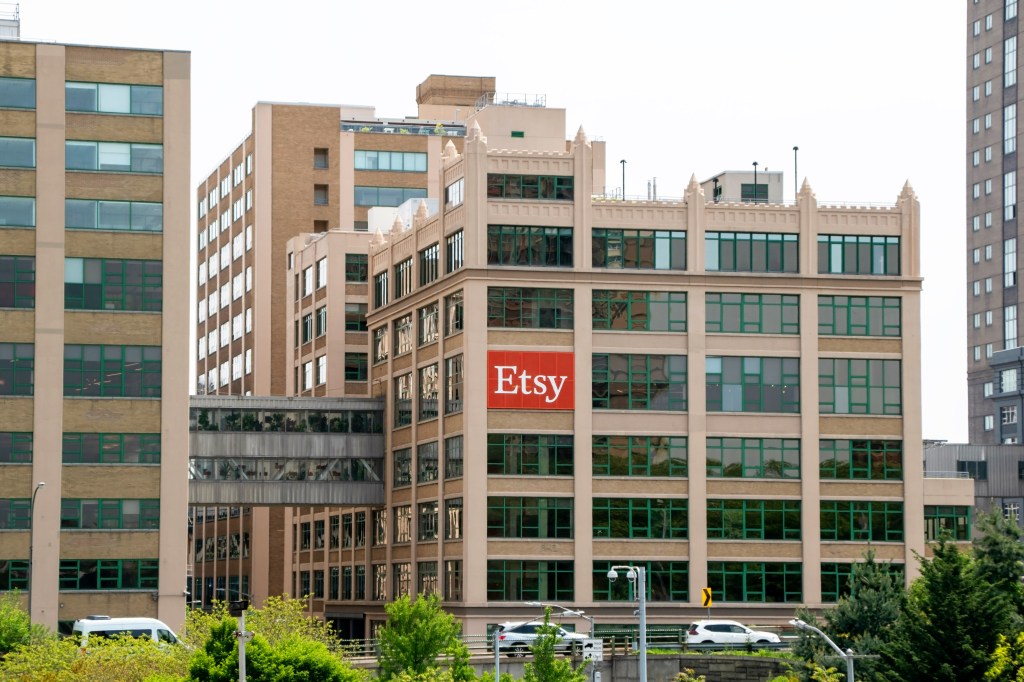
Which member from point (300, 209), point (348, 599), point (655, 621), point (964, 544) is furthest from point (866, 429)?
point (300, 209)

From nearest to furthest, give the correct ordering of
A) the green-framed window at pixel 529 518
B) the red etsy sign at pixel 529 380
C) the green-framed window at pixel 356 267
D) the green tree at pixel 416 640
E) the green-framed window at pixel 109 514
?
the green tree at pixel 416 640 → the green-framed window at pixel 109 514 → the green-framed window at pixel 529 518 → the red etsy sign at pixel 529 380 → the green-framed window at pixel 356 267

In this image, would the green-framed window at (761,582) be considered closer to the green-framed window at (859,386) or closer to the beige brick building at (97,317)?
the green-framed window at (859,386)

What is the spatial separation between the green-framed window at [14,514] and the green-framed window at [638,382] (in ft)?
101

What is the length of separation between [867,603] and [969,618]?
1044 cm

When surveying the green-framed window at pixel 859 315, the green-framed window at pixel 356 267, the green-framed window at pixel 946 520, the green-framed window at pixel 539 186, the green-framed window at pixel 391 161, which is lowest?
the green-framed window at pixel 946 520

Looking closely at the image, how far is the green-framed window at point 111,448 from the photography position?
3556 inches

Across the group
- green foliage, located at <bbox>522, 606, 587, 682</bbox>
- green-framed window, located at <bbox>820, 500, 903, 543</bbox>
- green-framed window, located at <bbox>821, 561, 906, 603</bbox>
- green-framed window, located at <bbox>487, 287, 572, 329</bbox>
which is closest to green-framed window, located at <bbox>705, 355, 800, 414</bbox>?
green-framed window, located at <bbox>820, 500, 903, 543</bbox>

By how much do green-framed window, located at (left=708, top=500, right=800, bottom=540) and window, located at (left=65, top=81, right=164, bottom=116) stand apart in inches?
1460

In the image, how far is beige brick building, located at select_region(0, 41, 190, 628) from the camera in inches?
3533

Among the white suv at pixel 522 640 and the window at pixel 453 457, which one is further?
the window at pixel 453 457

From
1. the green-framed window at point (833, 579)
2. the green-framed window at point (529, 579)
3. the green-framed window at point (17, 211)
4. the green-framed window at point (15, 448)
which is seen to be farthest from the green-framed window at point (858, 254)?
the green-framed window at point (15, 448)

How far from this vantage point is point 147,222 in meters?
92.1

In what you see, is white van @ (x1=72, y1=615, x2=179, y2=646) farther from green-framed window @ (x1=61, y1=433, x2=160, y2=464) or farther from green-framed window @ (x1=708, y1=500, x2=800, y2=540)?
green-framed window @ (x1=708, y1=500, x2=800, y2=540)

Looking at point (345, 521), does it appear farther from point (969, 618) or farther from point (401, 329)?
point (969, 618)
